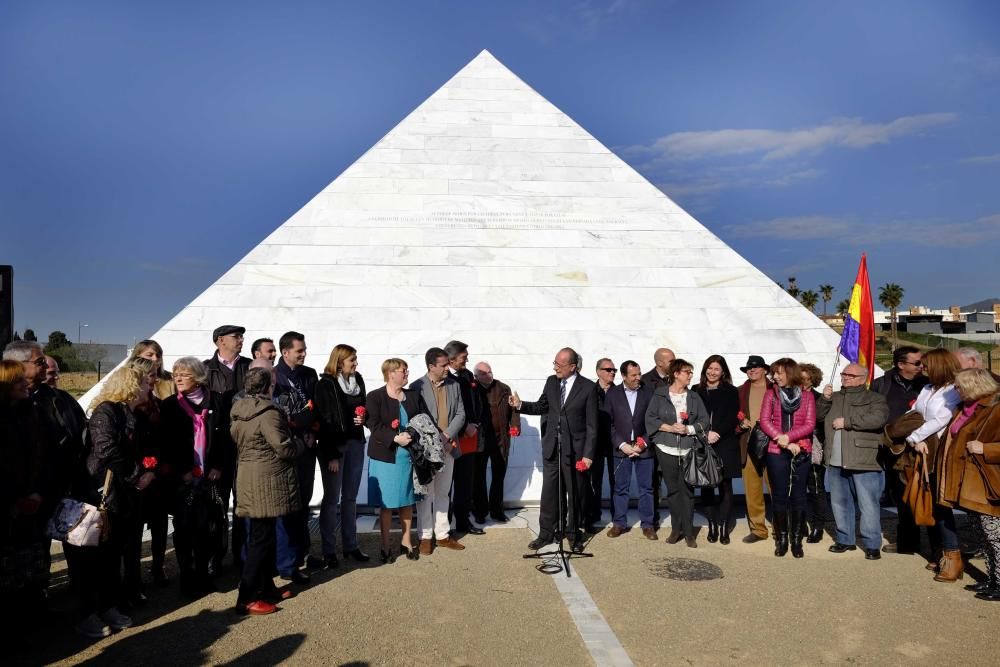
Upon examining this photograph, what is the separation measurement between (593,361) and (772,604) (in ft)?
14.4

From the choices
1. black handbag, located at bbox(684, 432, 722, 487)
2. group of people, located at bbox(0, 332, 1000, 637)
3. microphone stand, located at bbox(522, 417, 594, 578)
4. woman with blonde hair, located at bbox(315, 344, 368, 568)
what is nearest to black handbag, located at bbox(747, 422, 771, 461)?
group of people, located at bbox(0, 332, 1000, 637)

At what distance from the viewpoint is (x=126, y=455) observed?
4.33 metres

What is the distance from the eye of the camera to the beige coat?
4434 mm

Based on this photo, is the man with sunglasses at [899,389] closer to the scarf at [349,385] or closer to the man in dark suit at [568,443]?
the man in dark suit at [568,443]

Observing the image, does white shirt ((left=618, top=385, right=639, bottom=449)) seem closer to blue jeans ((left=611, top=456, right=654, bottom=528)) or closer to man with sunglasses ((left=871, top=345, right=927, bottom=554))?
blue jeans ((left=611, top=456, right=654, bottom=528))

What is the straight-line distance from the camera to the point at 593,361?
863 cm

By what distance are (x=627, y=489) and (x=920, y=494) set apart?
94.5 inches

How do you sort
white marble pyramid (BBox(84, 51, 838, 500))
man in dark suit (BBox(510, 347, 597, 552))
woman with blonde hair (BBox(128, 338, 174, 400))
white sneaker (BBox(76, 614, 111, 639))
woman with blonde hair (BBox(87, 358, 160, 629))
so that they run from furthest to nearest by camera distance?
white marble pyramid (BBox(84, 51, 838, 500)) < man in dark suit (BBox(510, 347, 597, 552)) < woman with blonde hair (BBox(128, 338, 174, 400)) < woman with blonde hair (BBox(87, 358, 160, 629)) < white sneaker (BBox(76, 614, 111, 639))

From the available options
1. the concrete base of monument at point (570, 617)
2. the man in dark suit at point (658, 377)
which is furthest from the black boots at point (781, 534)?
the man in dark suit at point (658, 377)

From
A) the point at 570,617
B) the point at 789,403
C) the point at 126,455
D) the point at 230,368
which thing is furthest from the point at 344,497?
the point at 789,403

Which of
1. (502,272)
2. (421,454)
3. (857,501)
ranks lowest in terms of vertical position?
(857,501)

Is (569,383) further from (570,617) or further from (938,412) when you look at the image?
(938,412)

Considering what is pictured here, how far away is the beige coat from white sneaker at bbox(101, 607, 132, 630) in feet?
2.91

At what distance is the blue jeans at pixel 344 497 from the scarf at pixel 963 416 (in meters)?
4.60
